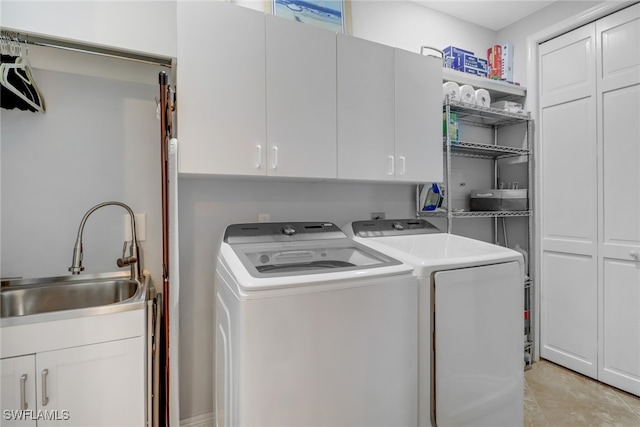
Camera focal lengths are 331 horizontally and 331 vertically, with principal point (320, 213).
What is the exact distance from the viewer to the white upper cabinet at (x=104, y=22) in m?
1.43

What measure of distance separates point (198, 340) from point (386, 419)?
1144 millimetres

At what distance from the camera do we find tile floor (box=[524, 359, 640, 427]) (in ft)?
6.63

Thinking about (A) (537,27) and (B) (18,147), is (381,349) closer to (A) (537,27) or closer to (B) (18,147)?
(B) (18,147)

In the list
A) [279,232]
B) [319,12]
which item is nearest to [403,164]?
[279,232]

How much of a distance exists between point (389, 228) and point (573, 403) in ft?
5.53

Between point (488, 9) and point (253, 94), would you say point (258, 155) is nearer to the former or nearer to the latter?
point (253, 94)

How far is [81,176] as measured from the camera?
171 centimetres

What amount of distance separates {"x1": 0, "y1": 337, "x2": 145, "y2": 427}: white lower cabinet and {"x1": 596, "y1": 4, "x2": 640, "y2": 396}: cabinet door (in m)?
2.98

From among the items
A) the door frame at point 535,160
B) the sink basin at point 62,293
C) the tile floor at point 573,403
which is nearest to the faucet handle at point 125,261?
the sink basin at point 62,293

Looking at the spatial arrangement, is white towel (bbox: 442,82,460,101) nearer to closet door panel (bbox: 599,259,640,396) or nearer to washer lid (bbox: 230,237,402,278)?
washer lid (bbox: 230,237,402,278)

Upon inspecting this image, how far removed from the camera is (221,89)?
1.63 meters

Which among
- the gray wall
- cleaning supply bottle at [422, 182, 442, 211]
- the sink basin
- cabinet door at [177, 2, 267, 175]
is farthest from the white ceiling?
the sink basin

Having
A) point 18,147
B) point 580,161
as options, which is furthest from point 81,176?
point 580,161

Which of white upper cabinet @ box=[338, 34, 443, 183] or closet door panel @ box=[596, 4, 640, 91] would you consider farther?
closet door panel @ box=[596, 4, 640, 91]
